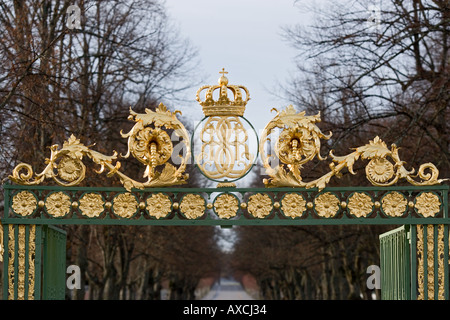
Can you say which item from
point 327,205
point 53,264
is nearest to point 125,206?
point 53,264

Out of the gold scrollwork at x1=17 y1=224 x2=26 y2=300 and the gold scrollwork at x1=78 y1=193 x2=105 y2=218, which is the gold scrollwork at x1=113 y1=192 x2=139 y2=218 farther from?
the gold scrollwork at x1=17 y1=224 x2=26 y2=300

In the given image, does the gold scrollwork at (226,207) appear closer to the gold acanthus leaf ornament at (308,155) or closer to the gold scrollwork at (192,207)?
the gold scrollwork at (192,207)

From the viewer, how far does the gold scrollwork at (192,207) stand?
1241 cm

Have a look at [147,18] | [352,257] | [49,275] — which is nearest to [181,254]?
[352,257]

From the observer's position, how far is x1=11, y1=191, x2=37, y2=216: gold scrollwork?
40.3 feet

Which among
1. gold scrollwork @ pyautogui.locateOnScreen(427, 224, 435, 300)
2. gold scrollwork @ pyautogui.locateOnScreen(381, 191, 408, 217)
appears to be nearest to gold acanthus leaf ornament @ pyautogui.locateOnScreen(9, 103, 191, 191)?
gold scrollwork @ pyautogui.locateOnScreen(381, 191, 408, 217)

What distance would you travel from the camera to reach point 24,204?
484 inches

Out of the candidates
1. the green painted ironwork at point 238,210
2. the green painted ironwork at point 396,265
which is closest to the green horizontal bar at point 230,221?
the green painted ironwork at point 238,210

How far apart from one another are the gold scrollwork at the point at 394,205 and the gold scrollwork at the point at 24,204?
4650 mm

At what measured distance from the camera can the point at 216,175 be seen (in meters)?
12.4

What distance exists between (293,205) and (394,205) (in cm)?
135

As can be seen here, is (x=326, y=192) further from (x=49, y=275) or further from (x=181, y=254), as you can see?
(x=181, y=254)

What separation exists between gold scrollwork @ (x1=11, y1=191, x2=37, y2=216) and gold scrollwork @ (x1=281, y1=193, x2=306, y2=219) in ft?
10.9
